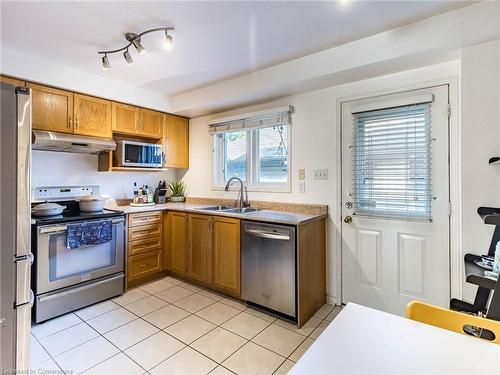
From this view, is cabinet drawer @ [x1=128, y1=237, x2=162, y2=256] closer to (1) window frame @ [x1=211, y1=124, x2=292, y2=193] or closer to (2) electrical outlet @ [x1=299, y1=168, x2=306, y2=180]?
(1) window frame @ [x1=211, y1=124, x2=292, y2=193]

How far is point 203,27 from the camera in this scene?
2.00m

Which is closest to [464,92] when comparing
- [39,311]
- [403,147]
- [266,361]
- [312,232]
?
[403,147]

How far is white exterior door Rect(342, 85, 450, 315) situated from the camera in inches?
85.7

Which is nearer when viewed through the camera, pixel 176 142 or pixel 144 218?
pixel 144 218

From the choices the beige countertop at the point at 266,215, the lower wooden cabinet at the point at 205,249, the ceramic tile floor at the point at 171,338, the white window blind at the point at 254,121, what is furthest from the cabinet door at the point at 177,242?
the white window blind at the point at 254,121

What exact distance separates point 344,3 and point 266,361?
2.48m

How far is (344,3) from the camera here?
1.71 metres

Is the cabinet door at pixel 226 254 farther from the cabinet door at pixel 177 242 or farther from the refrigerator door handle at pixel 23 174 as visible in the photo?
the refrigerator door handle at pixel 23 174

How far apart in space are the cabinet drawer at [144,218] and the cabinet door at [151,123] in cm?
109

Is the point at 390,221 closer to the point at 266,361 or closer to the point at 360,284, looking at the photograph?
the point at 360,284

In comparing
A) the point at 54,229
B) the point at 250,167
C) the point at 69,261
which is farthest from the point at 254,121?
the point at 69,261

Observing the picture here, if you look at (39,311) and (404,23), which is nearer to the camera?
(404,23)

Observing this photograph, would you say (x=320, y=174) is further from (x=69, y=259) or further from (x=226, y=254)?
(x=69, y=259)

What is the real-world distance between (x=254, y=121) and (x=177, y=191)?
1.71 meters
